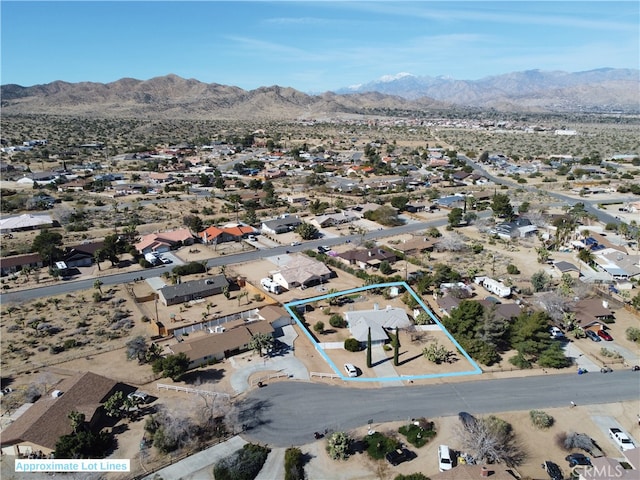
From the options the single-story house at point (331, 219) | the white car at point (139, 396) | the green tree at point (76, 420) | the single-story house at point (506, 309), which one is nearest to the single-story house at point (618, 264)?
the single-story house at point (506, 309)

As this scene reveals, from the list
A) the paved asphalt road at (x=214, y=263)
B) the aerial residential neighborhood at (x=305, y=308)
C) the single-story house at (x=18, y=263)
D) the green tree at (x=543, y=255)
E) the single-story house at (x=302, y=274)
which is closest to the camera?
the aerial residential neighborhood at (x=305, y=308)

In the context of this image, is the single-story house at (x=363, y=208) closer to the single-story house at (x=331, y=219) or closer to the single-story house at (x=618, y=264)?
the single-story house at (x=331, y=219)

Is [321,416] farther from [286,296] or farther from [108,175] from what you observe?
[108,175]

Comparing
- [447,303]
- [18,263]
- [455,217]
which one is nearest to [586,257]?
[455,217]

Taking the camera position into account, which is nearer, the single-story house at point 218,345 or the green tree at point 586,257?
the single-story house at point 218,345

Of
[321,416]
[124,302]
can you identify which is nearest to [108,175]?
[124,302]

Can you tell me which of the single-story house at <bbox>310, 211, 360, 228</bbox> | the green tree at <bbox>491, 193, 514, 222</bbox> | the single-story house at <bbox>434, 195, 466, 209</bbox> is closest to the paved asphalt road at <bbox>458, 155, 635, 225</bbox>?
the green tree at <bbox>491, 193, 514, 222</bbox>

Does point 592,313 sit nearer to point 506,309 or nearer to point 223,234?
point 506,309
